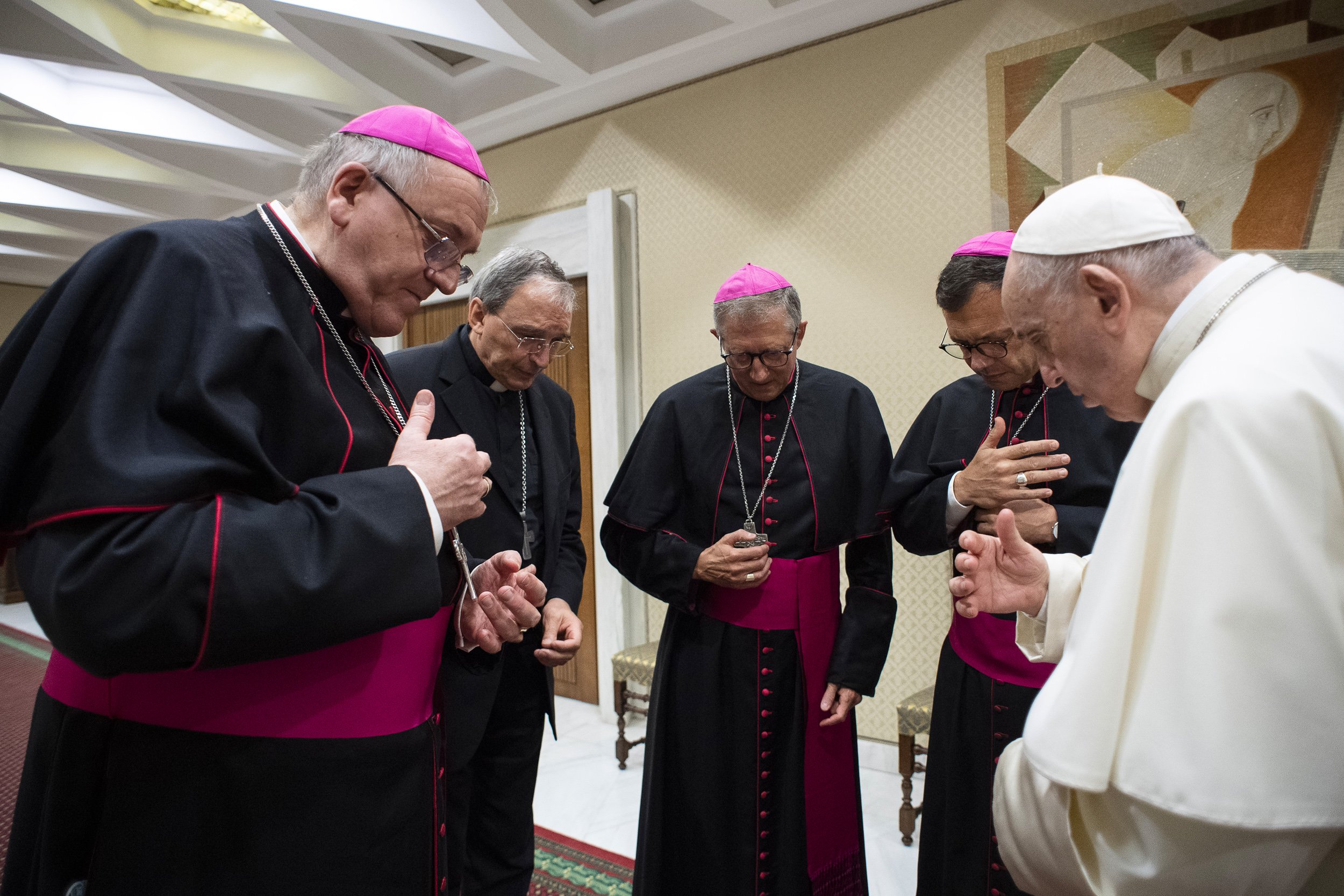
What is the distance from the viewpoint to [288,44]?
5.59 metres

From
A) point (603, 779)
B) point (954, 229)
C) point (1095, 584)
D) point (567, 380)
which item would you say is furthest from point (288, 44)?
point (1095, 584)

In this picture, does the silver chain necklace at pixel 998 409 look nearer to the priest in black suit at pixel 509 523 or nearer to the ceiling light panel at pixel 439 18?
the priest in black suit at pixel 509 523

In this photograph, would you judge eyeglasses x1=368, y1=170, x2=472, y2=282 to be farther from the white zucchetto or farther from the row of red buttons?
the row of red buttons

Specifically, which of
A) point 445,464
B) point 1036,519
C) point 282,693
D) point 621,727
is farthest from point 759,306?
point 621,727

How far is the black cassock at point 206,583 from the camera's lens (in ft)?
3.24

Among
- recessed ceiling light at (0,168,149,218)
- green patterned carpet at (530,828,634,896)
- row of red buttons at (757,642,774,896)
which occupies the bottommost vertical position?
green patterned carpet at (530,828,634,896)

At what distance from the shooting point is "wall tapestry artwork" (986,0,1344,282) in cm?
318

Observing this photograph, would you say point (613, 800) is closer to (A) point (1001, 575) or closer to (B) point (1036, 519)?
(B) point (1036, 519)

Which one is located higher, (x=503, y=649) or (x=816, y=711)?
(x=503, y=649)

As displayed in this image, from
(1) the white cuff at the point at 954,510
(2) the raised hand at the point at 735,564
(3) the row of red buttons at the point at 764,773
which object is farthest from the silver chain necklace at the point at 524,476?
(1) the white cuff at the point at 954,510

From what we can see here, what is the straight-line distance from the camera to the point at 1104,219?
1.24 meters

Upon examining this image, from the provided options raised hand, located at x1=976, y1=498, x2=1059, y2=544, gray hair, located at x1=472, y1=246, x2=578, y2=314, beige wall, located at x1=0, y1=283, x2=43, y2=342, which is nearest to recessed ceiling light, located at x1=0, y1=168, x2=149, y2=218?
beige wall, located at x1=0, y1=283, x2=43, y2=342

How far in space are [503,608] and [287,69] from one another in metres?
5.48

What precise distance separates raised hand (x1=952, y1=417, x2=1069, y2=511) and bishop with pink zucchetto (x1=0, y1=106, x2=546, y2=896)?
4.07 ft
